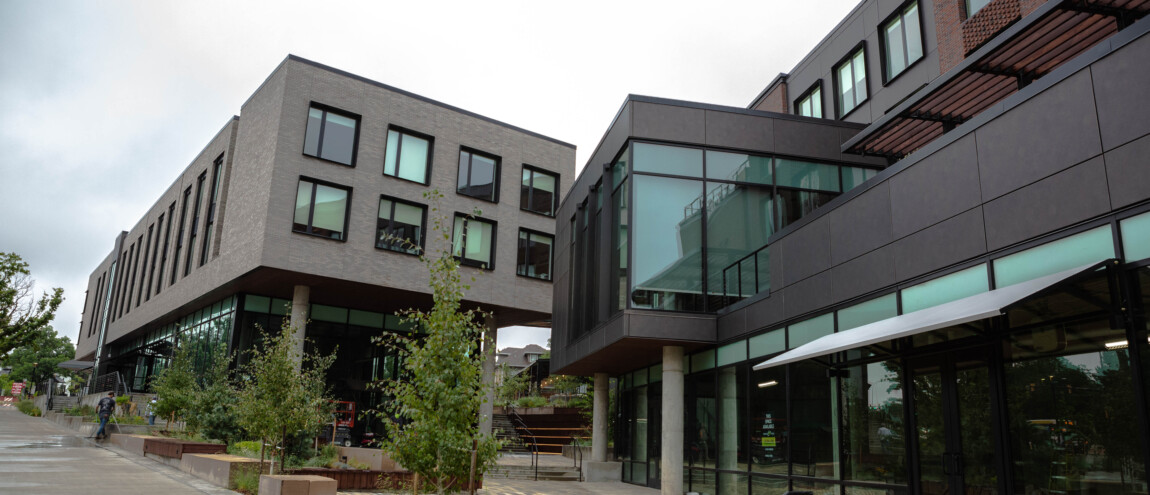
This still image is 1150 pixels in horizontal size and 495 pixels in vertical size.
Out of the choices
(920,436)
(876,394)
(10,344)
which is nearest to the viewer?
(920,436)

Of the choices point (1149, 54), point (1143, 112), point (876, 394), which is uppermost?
point (1149, 54)

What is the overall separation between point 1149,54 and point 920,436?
5.60 meters

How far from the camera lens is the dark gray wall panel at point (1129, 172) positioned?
7266mm

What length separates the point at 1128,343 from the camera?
7.53m

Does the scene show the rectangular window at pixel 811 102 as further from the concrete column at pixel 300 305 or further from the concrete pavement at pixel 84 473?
the concrete pavement at pixel 84 473

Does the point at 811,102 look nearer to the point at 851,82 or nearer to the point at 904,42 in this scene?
the point at 851,82

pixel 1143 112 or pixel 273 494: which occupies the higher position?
pixel 1143 112

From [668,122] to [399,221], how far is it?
14.9m

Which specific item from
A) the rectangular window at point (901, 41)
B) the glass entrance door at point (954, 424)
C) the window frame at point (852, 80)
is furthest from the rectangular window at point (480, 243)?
the glass entrance door at point (954, 424)

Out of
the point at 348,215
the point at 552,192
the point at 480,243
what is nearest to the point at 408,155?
the point at 348,215

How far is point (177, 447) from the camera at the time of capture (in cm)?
1902

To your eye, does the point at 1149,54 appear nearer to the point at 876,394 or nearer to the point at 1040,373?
the point at 1040,373

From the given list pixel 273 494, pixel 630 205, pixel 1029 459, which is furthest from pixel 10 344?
pixel 1029 459

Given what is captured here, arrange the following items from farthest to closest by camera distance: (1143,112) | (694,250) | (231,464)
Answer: (694,250), (231,464), (1143,112)
